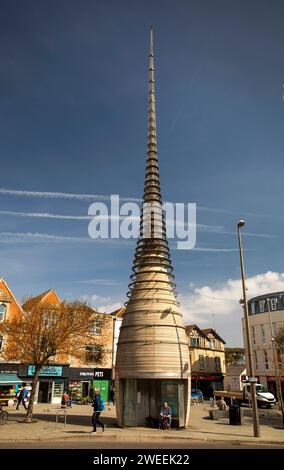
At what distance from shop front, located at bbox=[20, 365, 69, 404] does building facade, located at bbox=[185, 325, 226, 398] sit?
26.5m

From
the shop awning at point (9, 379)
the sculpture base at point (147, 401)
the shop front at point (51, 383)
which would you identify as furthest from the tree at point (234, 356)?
the sculpture base at point (147, 401)

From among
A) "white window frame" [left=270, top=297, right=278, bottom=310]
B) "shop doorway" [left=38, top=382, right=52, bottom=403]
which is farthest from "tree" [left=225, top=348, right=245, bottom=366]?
"shop doorway" [left=38, top=382, right=52, bottom=403]

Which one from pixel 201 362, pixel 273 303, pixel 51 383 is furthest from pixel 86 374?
pixel 273 303

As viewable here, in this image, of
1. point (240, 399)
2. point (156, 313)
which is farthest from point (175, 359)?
point (240, 399)

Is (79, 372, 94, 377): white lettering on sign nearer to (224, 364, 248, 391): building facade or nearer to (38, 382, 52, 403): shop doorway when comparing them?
(38, 382, 52, 403): shop doorway

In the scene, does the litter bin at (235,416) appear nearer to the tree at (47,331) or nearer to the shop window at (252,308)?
the tree at (47,331)

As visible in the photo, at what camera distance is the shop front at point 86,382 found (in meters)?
39.1

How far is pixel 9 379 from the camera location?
34438 mm

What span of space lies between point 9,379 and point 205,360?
36.0 m

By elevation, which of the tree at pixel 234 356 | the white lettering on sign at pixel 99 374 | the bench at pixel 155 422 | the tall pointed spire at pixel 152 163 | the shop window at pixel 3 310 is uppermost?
the tall pointed spire at pixel 152 163

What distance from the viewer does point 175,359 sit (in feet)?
63.3

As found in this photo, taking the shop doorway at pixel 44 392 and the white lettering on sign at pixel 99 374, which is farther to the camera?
the white lettering on sign at pixel 99 374

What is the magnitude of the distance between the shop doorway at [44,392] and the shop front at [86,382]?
244 cm
